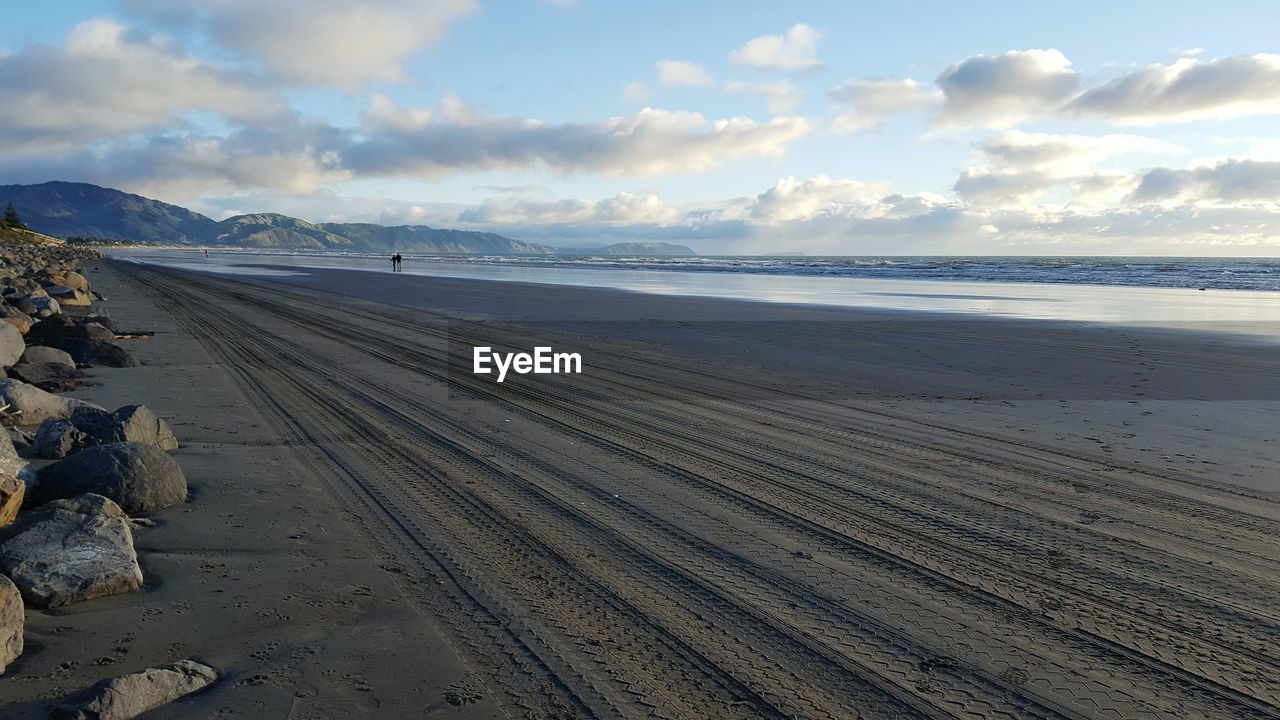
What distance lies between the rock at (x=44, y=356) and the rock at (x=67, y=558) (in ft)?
23.0

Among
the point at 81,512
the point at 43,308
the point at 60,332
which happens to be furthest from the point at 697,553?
the point at 43,308

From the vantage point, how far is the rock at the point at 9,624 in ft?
10.5

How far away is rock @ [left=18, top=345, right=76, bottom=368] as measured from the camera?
9727 mm

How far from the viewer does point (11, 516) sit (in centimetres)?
429

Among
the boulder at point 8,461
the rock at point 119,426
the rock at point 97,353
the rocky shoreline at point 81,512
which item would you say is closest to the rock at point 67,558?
the rocky shoreline at point 81,512

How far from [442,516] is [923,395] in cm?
738

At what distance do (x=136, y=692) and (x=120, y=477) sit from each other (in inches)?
102

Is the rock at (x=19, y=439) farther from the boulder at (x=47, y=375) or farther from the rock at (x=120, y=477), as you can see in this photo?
the boulder at (x=47, y=375)

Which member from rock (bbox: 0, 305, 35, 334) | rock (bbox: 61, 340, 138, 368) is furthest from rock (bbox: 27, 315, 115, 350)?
rock (bbox: 61, 340, 138, 368)

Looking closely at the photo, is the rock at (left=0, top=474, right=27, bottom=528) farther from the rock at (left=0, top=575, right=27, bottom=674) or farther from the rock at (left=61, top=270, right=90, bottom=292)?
the rock at (left=61, top=270, right=90, bottom=292)

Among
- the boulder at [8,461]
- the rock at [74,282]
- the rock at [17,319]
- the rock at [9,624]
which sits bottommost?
the rock at [9,624]

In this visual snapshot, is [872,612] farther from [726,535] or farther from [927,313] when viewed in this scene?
[927,313]

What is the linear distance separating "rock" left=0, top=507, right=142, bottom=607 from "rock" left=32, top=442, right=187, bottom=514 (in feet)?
2.65

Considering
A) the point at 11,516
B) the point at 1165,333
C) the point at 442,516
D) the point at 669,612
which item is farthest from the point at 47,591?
the point at 1165,333
